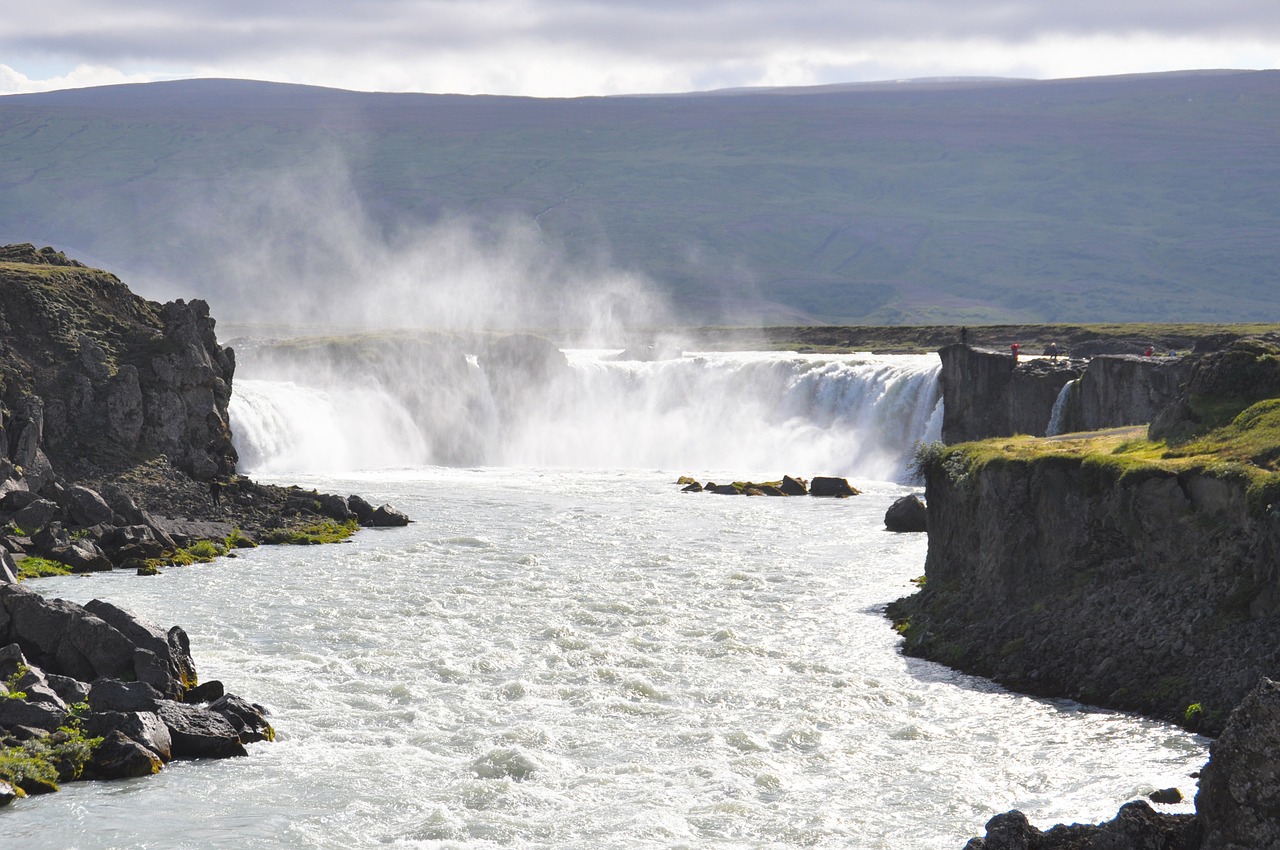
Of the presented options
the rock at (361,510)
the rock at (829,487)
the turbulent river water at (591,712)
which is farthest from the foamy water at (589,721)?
the rock at (829,487)

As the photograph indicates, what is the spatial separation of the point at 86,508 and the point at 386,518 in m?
12.0

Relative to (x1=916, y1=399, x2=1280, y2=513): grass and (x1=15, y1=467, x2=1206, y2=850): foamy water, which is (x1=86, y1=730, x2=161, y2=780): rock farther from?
(x1=916, y1=399, x2=1280, y2=513): grass

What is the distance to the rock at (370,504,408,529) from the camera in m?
56.2

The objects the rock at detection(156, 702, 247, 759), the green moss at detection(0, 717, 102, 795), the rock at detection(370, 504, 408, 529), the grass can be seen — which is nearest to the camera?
the green moss at detection(0, 717, 102, 795)

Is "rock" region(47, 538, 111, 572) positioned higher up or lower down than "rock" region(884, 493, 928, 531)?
lower down

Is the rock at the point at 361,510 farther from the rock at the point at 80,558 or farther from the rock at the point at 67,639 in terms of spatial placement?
the rock at the point at 67,639

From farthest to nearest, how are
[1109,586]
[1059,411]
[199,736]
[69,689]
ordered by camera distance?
[1059,411] → [1109,586] → [69,689] → [199,736]

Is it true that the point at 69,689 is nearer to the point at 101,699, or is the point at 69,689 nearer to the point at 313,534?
the point at 101,699

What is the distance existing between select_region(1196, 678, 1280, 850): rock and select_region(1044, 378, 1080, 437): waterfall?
163 feet

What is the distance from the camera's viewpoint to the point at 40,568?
42.3 m

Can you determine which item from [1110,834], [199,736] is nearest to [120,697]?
[199,736]

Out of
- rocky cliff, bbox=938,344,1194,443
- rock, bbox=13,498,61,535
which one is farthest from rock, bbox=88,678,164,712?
rocky cliff, bbox=938,344,1194,443

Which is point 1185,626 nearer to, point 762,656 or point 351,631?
point 762,656

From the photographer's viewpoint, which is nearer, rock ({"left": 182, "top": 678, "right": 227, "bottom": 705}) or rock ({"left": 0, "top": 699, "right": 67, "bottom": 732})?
rock ({"left": 0, "top": 699, "right": 67, "bottom": 732})
